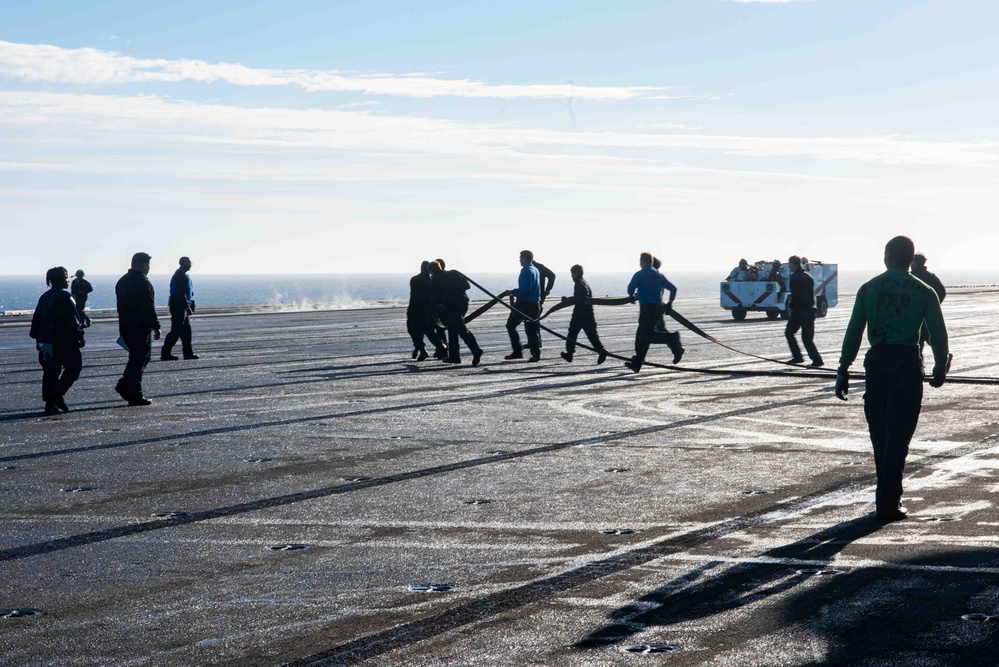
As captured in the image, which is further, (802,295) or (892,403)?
(802,295)

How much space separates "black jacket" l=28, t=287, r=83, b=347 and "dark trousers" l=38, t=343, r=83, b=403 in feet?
0.34

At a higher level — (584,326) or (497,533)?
(584,326)

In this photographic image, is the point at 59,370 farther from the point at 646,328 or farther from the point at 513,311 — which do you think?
the point at 513,311

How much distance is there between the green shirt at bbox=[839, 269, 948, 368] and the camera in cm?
A: 795

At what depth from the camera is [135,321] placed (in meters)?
15.9

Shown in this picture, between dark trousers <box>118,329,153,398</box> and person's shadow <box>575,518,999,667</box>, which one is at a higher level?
dark trousers <box>118,329,153,398</box>

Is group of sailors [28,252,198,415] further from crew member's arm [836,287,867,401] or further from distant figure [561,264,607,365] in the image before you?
crew member's arm [836,287,867,401]

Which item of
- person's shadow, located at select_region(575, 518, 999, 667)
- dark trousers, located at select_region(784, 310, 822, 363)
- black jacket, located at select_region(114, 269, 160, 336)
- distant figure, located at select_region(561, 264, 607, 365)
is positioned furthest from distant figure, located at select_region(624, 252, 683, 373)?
person's shadow, located at select_region(575, 518, 999, 667)

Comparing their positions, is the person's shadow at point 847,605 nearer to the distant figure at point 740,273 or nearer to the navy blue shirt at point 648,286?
the navy blue shirt at point 648,286

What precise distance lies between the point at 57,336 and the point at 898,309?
1078 centimetres

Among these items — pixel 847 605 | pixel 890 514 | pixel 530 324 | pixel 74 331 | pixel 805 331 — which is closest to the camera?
pixel 847 605

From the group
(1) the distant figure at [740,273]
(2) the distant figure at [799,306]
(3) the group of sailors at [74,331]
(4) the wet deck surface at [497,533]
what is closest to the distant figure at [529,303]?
(2) the distant figure at [799,306]

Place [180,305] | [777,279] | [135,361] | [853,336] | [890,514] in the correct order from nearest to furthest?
[890,514] → [853,336] → [135,361] → [180,305] → [777,279]

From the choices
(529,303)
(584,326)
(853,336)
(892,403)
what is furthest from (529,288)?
(892,403)
